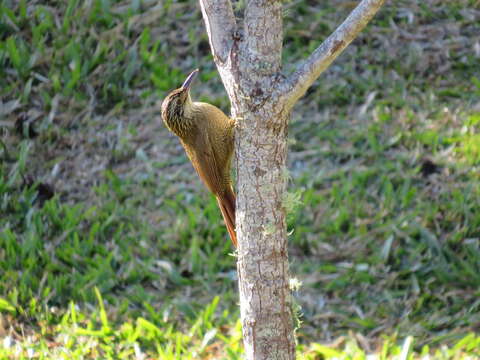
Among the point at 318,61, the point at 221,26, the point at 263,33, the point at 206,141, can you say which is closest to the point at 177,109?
the point at 206,141

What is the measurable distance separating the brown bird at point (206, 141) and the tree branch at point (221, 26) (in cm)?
69

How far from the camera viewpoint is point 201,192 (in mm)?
5934

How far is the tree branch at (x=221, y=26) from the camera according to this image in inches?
118

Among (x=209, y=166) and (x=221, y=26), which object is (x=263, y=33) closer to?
(x=221, y=26)

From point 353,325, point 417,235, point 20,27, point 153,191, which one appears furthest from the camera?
point 20,27

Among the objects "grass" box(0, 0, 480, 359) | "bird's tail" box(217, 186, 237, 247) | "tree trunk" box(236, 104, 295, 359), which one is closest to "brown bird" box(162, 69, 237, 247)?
"bird's tail" box(217, 186, 237, 247)

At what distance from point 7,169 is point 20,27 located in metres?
1.65

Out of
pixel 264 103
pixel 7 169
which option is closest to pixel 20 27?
pixel 7 169

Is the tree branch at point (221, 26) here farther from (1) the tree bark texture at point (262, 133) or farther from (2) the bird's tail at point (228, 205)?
(2) the bird's tail at point (228, 205)

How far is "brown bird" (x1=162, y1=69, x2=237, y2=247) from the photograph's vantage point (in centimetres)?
374

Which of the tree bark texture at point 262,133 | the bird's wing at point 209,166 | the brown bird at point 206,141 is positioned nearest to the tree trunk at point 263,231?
the tree bark texture at point 262,133

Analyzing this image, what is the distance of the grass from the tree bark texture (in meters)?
0.91

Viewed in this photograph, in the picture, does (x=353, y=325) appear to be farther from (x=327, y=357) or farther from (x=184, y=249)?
(x=184, y=249)

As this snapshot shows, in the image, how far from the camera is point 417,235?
5238mm
